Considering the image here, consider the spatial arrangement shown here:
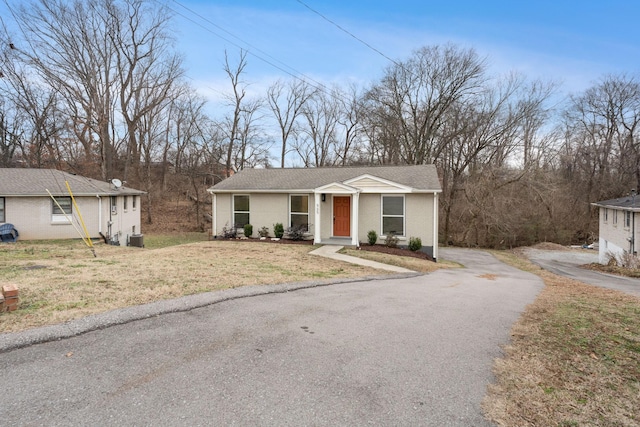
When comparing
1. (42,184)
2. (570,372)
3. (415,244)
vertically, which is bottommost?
(570,372)

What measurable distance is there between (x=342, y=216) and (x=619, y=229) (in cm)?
1411

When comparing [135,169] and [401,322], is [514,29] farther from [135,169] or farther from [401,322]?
[135,169]

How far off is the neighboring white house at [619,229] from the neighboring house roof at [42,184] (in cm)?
2446

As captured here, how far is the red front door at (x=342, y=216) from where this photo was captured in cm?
1580

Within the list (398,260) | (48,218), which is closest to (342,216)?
(398,260)

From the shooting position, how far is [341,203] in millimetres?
15875

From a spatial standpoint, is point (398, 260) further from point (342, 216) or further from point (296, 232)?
point (296, 232)

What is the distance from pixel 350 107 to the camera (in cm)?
3259

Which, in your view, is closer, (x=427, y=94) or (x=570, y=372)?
(x=570, y=372)

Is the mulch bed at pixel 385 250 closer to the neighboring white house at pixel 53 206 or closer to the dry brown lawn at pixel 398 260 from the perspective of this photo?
the dry brown lawn at pixel 398 260

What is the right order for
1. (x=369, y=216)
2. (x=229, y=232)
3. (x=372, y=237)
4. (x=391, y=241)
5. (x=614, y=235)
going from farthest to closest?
(x=614, y=235) < (x=229, y=232) < (x=369, y=216) < (x=372, y=237) < (x=391, y=241)

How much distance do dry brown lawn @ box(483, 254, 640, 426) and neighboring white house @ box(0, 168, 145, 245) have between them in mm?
16401

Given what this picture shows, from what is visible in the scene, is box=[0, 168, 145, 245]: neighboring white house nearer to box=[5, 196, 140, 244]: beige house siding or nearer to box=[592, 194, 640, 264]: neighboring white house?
box=[5, 196, 140, 244]: beige house siding

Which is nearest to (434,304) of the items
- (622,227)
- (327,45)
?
(327,45)
